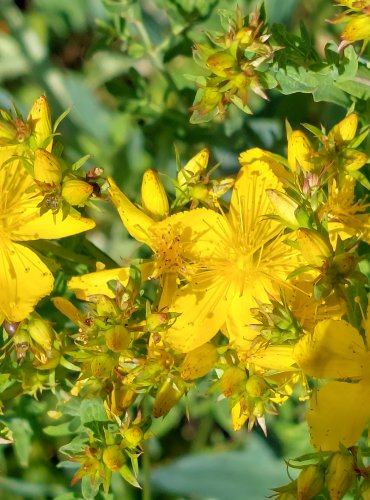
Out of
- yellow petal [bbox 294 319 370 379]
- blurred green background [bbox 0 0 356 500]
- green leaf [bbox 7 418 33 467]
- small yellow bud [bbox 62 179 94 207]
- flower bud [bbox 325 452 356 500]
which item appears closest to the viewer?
flower bud [bbox 325 452 356 500]

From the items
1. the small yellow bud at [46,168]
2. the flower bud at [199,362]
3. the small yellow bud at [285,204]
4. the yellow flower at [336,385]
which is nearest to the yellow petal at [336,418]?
the yellow flower at [336,385]

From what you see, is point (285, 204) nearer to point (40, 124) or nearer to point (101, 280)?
point (101, 280)

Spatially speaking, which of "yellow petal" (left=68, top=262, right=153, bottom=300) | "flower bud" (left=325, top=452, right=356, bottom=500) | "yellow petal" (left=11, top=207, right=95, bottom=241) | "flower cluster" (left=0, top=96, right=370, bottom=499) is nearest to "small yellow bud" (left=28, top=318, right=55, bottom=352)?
"flower cluster" (left=0, top=96, right=370, bottom=499)

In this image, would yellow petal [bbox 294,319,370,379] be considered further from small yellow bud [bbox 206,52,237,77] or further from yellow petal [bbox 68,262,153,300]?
small yellow bud [bbox 206,52,237,77]

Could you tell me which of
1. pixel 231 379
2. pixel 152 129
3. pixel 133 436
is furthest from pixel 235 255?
pixel 152 129

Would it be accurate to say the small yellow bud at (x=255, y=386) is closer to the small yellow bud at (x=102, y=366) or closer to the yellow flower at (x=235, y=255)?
the yellow flower at (x=235, y=255)
